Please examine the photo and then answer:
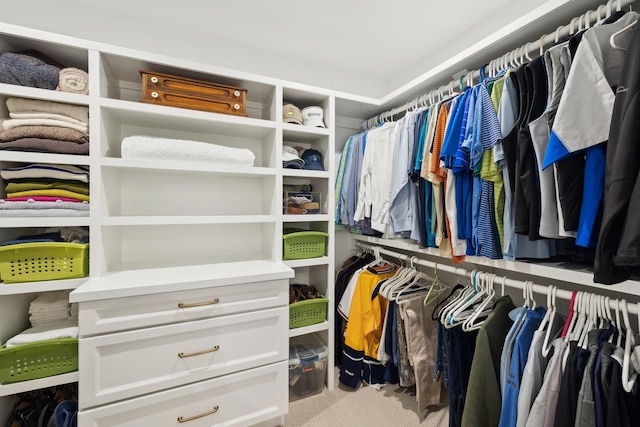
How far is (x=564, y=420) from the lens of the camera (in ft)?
2.74

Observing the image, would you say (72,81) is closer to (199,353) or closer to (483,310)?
(199,353)

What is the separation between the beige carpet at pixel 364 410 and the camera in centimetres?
154

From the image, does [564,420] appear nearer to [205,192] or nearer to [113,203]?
[205,192]

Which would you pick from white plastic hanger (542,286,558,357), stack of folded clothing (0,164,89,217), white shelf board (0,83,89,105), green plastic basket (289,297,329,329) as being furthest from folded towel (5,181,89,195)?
white plastic hanger (542,286,558,357)

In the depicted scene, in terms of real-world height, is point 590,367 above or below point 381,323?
above

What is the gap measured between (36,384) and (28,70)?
1.37m

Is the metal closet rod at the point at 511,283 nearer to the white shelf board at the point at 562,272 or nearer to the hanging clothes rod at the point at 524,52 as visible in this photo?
the white shelf board at the point at 562,272

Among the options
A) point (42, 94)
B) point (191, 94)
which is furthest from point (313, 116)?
point (42, 94)

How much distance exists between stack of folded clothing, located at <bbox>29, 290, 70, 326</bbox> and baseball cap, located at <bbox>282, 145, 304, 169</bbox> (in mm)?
1337

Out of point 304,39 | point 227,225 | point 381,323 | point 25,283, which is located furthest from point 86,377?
point 304,39

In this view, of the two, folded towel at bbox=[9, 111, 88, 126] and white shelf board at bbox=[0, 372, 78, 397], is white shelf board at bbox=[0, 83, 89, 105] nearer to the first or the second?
folded towel at bbox=[9, 111, 88, 126]

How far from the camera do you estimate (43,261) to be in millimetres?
1227

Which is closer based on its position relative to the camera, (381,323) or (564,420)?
(564,420)

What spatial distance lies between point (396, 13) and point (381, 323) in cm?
187
